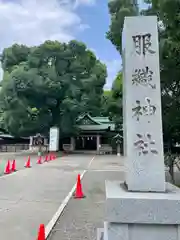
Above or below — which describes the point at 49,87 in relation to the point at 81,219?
above

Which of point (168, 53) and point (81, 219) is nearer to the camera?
point (81, 219)

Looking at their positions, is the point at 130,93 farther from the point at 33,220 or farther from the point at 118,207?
the point at 33,220

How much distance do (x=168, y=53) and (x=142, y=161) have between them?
5736mm

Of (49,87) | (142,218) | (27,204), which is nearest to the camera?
(142,218)

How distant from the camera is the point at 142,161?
3686 millimetres

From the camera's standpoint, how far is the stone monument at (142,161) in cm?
307

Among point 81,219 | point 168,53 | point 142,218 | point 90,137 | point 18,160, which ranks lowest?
point 81,219

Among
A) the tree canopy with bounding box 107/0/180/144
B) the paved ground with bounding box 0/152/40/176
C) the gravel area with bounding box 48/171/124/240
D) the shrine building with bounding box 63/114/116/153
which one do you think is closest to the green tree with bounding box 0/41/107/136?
the shrine building with bounding box 63/114/116/153

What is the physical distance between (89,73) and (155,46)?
98.1 feet

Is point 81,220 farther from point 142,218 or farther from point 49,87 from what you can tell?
point 49,87

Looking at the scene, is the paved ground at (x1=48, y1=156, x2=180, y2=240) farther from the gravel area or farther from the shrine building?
the shrine building

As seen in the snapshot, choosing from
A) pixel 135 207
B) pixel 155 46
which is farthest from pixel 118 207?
pixel 155 46

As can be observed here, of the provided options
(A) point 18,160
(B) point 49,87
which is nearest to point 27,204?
(A) point 18,160

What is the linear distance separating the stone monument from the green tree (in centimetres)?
2553
